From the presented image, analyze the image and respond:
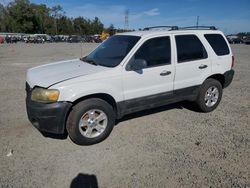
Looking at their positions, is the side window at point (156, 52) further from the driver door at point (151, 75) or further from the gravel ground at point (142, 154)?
the gravel ground at point (142, 154)

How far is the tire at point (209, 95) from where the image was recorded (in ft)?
18.5

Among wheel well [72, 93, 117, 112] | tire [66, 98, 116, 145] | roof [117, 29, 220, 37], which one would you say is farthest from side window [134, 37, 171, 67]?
tire [66, 98, 116, 145]

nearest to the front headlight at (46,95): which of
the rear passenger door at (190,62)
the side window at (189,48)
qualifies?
the rear passenger door at (190,62)

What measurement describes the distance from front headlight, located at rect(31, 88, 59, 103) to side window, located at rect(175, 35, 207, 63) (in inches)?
103

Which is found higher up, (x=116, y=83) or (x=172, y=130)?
(x=116, y=83)

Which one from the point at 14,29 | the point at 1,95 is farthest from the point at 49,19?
the point at 1,95

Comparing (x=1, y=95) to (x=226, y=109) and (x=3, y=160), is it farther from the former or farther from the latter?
(x=226, y=109)

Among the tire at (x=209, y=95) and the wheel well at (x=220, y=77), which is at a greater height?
the wheel well at (x=220, y=77)

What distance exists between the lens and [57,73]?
4.38 m

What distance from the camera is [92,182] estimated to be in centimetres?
335

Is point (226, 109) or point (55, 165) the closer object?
Result: point (55, 165)

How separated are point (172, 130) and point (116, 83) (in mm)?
1559

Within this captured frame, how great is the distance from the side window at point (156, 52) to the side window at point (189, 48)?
0.28 m

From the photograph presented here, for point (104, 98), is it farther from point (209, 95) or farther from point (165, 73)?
point (209, 95)
